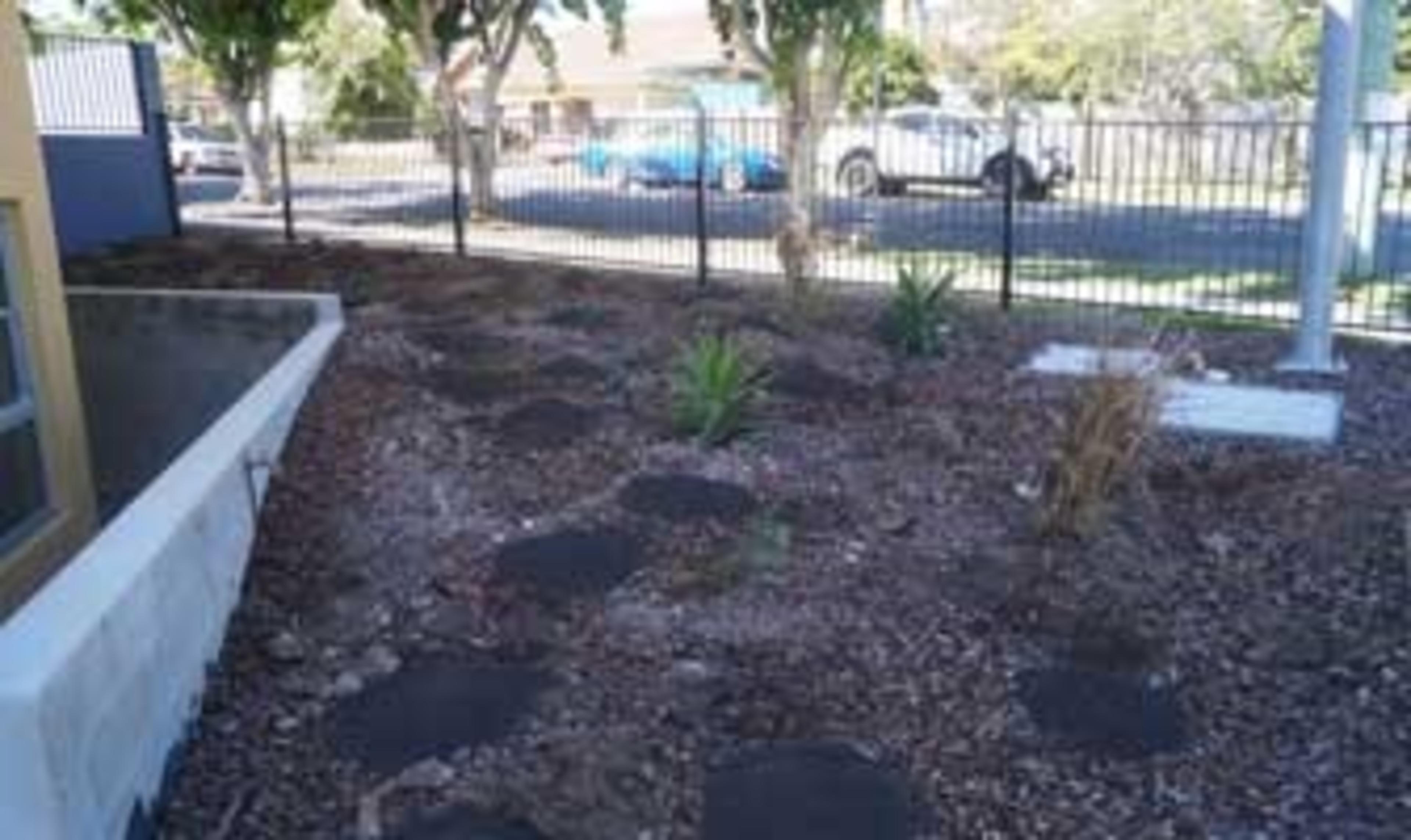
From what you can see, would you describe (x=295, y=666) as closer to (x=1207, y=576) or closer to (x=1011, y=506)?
(x=1011, y=506)

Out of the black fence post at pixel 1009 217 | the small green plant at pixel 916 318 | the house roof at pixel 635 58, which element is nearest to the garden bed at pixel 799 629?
the small green plant at pixel 916 318

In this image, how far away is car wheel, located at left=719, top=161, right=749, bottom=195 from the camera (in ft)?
45.1

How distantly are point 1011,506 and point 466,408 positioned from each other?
107 inches

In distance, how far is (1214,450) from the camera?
6410mm

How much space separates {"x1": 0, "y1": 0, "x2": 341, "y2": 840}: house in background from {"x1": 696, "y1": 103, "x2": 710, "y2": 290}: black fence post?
3083 millimetres

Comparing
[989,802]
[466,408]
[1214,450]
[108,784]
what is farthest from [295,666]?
[1214,450]

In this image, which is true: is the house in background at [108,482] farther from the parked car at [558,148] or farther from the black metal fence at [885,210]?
the parked car at [558,148]

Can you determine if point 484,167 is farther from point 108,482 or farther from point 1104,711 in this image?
point 1104,711

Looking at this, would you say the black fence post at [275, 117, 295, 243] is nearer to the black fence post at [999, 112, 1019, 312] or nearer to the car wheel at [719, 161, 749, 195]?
the car wheel at [719, 161, 749, 195]

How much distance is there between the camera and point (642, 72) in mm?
45625

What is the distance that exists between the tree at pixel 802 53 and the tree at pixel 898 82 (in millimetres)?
16277

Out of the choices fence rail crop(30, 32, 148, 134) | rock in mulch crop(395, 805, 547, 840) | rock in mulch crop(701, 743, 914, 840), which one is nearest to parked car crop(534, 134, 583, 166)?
fence rail crop(30, 32, 148, 134)

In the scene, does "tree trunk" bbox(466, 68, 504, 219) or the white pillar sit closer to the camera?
the white pillar

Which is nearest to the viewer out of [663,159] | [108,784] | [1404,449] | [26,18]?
[108,784]
